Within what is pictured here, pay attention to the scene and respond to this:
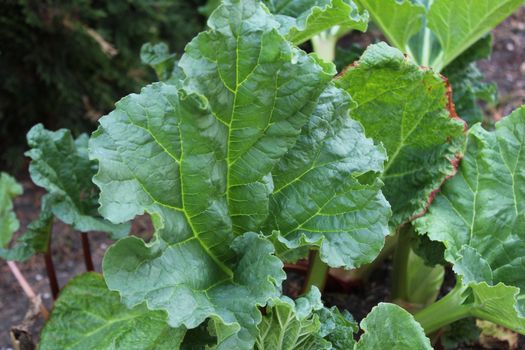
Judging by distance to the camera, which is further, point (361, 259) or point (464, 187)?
point (464, 187)

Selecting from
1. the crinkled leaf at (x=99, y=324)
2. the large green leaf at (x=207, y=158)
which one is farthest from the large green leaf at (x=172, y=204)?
the crinkled leaf at (x=99, y=324)

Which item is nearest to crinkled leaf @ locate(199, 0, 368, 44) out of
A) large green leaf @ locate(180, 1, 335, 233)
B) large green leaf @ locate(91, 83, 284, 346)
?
large green leaf @ locate(180, 1, 335, 233)

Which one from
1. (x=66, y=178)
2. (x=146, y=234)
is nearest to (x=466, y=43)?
(x=66, y=178)

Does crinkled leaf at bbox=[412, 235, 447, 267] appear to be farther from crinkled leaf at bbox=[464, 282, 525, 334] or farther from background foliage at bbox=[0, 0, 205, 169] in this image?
background foliage at bbox=[0, 0, 205, 169]

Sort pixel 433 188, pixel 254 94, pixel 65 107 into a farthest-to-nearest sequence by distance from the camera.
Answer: pixel 65 107 → pixel 433 188 → pixel 254 94

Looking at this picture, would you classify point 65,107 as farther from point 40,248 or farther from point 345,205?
point 345,205

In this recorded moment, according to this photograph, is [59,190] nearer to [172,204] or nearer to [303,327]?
[172,204]

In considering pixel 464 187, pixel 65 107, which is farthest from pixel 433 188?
pixel 65 107
